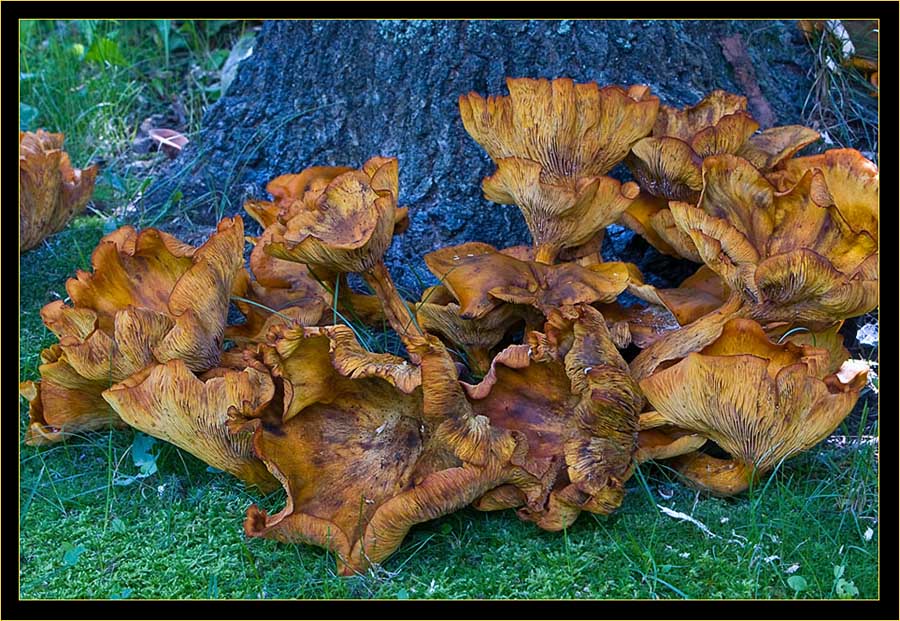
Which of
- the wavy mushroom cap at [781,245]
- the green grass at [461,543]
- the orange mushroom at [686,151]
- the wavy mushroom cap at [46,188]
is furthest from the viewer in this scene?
the wavy mushroom cap at [46,188]

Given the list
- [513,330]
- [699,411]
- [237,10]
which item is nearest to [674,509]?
[699,411]

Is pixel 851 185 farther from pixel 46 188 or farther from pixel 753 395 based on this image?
pixel 46 188

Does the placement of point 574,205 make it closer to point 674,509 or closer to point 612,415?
point 612,415

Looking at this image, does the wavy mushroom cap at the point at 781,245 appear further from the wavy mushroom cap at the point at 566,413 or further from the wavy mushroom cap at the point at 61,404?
the wavy mushroom cap at the point at 61,404

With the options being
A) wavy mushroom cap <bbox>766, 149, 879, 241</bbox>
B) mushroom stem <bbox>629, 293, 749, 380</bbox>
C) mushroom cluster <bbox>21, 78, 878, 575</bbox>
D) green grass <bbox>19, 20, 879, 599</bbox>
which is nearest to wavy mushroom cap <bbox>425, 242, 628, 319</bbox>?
mushroom cluster <bbox>21, 78, 878, 575</bbox>

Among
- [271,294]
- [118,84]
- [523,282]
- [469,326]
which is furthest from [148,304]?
[118,84]

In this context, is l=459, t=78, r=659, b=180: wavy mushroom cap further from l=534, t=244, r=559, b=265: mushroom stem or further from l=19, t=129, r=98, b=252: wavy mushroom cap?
l=19, t=129, r=98, b=252: wavy mushroom cap

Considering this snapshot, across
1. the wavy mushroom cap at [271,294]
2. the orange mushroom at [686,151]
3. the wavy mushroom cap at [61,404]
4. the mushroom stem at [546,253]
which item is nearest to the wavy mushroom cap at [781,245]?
the orange mushroom at [686,151]
